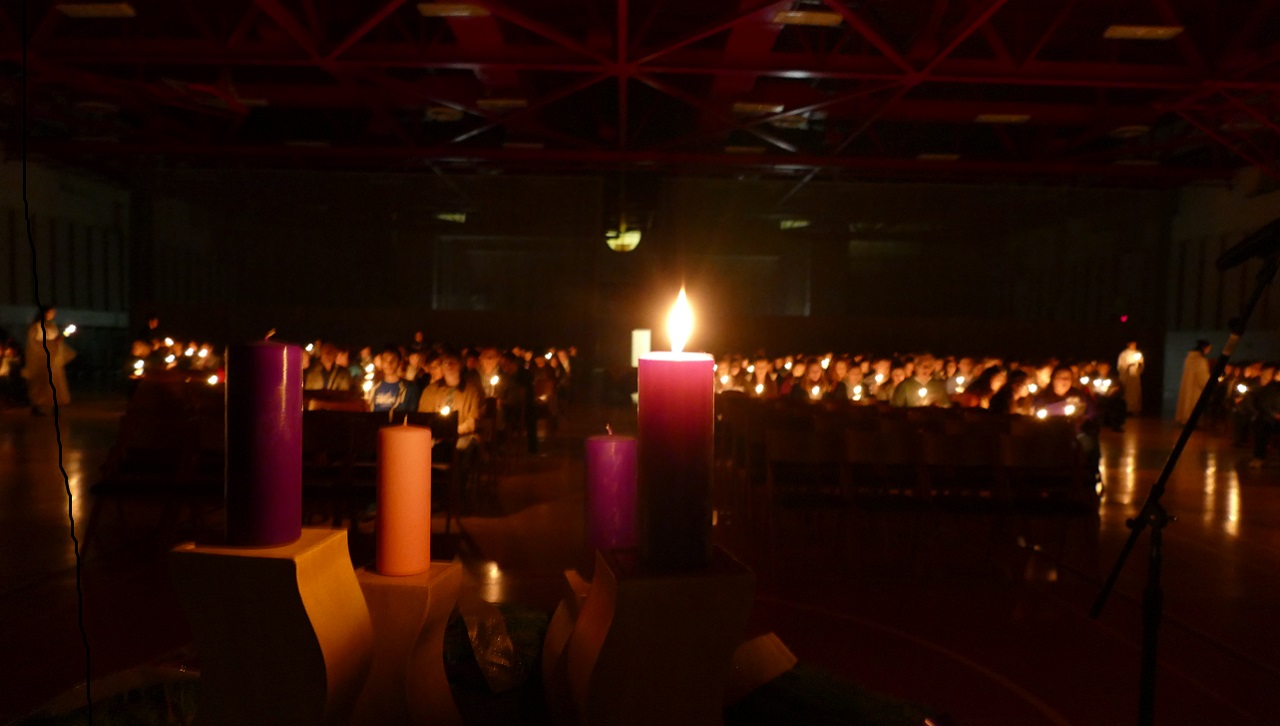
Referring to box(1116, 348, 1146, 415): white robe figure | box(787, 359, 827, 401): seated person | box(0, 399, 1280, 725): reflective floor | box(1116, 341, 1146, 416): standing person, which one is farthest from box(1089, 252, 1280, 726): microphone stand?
box(1116, 348, 1146, 415): white robe figure

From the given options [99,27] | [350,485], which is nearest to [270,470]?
[350,485]

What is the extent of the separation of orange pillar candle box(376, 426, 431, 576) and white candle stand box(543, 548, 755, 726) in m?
0.47

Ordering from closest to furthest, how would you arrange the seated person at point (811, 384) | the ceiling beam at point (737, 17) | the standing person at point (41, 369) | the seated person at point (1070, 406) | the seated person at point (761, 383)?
the seated person at point (1070, 406)
the ceiling beam at point (737, 17)
the seated person at point (811, 384)
the seated person at point (761, 383)
the standing person at point (41, 369)

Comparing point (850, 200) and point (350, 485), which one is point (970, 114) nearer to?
point (850, 200)

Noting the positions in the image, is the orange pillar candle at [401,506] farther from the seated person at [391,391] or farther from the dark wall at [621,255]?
the dark wall at [621,255]

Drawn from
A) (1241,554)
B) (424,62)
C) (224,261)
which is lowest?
(1241,554)

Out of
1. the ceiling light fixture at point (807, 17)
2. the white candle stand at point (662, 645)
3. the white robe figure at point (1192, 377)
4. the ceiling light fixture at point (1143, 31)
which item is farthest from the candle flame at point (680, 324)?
the white robe figure at point (1192, 377)

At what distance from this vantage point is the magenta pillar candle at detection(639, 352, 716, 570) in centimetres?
155

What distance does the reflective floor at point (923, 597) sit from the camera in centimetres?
365

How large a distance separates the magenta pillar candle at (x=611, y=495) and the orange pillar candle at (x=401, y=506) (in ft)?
1.40

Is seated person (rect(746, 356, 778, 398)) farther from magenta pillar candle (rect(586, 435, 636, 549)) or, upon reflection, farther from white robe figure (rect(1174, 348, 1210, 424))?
magenta pillar candle (rect(586, 435, 636, 549))

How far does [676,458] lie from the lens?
156cm

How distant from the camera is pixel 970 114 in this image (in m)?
13.6

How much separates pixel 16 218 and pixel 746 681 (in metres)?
24.5
